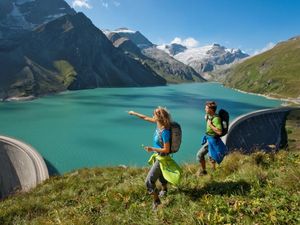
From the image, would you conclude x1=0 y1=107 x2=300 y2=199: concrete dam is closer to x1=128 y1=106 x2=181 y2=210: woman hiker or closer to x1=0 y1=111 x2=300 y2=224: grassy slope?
x1=0 y1=111 x2=300 y2=224: grassy slope

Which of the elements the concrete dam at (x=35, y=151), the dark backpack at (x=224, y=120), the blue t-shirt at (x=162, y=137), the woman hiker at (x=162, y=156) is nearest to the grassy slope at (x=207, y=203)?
the woman hiker at (x=162, y=156)

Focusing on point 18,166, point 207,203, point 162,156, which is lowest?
point 18,166

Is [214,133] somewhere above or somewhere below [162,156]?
above

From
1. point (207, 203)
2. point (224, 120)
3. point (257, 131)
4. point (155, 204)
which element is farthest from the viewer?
point (257, 131)

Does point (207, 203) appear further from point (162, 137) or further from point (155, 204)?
point (162, 137)

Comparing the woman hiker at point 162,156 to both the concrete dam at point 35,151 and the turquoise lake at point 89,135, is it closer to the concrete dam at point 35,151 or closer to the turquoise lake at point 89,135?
the concrete dam at point 35,151

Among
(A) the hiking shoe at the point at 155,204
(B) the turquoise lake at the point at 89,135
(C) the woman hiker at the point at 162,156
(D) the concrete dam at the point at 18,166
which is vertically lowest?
(B) the turquoise lake at the point at 89,135

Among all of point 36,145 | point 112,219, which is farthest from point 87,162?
point 112,219

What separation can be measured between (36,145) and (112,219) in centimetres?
5955

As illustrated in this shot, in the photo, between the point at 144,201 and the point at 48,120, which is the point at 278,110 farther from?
the point at 144,201

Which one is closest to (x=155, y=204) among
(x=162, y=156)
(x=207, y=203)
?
(x=162, y=156)

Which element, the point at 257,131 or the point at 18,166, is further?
the point at 257,131

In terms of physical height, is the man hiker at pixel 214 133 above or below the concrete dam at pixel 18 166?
above

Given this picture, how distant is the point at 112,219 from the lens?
8.20m
